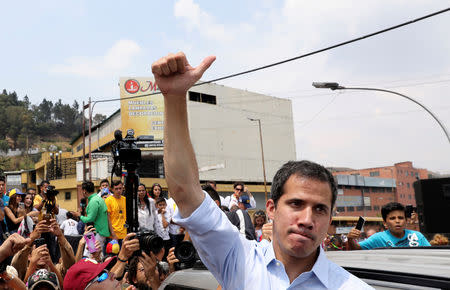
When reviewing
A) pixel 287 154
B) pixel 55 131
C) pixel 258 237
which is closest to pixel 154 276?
pixel 258 237

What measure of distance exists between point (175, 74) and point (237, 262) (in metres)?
0.76

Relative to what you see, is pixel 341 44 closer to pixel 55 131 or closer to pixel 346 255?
pixel 346 255

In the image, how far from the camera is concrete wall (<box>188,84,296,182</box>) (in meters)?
42.1

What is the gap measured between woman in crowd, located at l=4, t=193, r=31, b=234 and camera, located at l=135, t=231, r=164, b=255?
144 inches

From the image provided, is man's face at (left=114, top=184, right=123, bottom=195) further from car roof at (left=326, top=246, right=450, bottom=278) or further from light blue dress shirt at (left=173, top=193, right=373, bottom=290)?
light blue dress shirt at (left=173, top=193, right=373, bottom=290)

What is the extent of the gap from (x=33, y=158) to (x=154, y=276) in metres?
119

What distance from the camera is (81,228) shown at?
9258 millimetres

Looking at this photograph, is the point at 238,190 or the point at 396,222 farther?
the point at 238,190

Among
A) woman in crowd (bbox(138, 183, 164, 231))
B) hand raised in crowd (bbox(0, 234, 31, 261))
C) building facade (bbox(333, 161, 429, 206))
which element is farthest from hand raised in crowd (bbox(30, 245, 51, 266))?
building facade (bbox(333, 161, 429, 206))

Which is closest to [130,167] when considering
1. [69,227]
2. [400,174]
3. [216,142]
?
[69,227]

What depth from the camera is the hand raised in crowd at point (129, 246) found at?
3559 millimetres

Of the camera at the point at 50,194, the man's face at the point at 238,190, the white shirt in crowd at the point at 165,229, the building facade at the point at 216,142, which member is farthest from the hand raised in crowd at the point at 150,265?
the building facade at the point at 216,142

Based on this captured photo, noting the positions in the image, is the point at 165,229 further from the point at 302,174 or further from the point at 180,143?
the point at 180,143

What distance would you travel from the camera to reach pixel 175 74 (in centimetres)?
160
